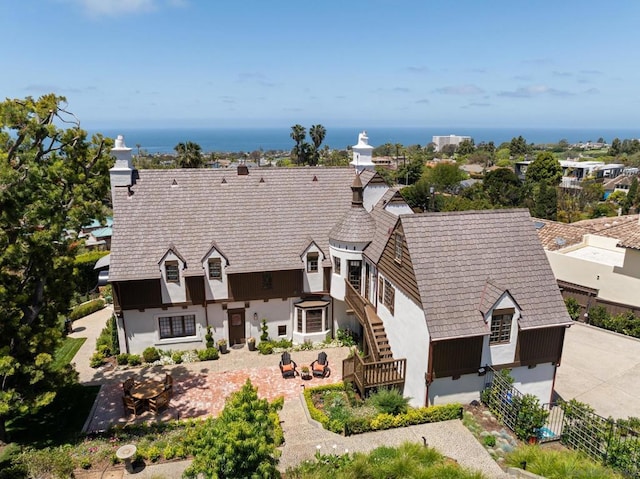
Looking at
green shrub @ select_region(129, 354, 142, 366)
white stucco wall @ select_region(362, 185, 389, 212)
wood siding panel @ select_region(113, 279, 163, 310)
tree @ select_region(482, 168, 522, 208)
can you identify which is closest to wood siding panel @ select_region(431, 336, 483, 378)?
white stucco wall @ select_region(362, 185, 389, 212)

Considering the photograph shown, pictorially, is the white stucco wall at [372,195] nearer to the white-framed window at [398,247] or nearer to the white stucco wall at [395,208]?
the white stucco wall at [395,208]

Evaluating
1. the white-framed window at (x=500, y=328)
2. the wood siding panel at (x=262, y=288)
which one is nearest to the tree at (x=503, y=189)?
the wood siding panel at (x=262, y=288)

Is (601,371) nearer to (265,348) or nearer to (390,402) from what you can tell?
(390,402)

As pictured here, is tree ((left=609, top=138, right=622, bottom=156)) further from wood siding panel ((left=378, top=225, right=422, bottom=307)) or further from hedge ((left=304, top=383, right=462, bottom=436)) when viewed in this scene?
hedge ((left=304, top=383, right=462, bottom=436))

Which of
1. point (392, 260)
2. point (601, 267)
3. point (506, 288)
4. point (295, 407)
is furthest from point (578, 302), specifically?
point (295, 407)

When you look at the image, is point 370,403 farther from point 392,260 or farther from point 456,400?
point 392,260

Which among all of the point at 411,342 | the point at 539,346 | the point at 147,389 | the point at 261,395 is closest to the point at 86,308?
the point at 147,389

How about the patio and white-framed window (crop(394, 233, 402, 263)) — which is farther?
the patio
